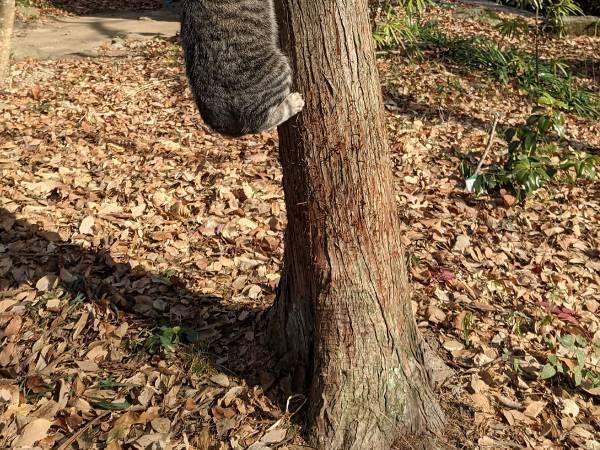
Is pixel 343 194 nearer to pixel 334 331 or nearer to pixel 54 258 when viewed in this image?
pixel 334 331

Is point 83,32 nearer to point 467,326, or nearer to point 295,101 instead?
point 295,101

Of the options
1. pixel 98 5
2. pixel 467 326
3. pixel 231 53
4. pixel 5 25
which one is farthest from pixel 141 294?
pixel 98 5

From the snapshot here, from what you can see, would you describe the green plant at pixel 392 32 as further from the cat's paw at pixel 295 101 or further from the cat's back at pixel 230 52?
the cat's paw at pixel 295 101

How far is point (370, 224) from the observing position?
2.54 meters

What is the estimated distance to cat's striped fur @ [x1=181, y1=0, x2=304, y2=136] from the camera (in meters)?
3.10

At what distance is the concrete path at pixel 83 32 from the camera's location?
9406mm

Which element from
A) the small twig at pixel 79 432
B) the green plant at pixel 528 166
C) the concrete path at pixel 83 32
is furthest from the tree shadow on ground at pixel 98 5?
the small twig at pixel 79 432

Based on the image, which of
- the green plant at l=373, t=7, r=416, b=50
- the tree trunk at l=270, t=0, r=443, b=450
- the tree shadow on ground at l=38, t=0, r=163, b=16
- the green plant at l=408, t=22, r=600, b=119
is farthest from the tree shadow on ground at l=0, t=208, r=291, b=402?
the tree shadow on ground at l=38, t=0, r=163, b=16

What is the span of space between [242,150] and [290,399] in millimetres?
3479

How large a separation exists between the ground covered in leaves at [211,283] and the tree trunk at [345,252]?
Answer: 1.06ft

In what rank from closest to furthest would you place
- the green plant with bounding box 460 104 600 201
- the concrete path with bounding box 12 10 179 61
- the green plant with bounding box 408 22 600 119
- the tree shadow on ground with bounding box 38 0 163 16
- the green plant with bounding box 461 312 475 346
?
the green plant with bounding box 461 312 475 346 < the green plant with bounding box 460 104 600 201 < the green plant with bounding box 408 22 600 119 < the concrete path with bounding box 12 10 179 61 < the tree shadow on ground with bounding box 38 0 163 16

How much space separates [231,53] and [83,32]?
922cm

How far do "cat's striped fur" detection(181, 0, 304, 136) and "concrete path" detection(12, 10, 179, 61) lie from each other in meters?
7.02

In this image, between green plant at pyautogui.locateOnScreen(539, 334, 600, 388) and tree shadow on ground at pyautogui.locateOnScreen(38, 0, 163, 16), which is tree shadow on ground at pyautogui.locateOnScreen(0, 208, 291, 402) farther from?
tree shadow on ground at pyautogui.locateOnScreen(38, 0, 163, 16)
